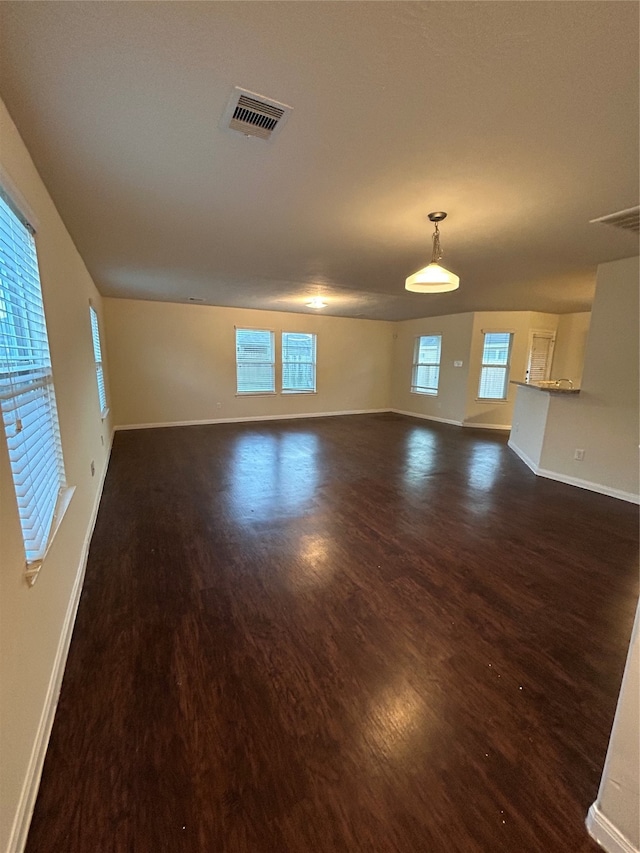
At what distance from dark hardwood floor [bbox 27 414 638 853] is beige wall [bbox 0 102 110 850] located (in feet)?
0.60

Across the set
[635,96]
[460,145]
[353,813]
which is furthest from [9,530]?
[635,96]

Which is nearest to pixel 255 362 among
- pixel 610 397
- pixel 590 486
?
pixel 610 397

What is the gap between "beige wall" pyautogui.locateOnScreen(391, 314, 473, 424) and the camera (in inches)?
288

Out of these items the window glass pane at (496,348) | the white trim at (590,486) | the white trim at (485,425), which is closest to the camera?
the white trim at (590,486)

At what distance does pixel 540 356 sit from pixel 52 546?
28.3 ft

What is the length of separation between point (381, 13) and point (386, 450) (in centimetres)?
485

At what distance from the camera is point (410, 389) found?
8.71 m

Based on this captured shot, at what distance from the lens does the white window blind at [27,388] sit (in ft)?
4.08

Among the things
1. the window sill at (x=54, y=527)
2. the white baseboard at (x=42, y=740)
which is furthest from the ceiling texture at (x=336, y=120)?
the white baseboard at (x=42, y=740)

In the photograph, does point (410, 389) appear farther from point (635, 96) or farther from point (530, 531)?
point (635, 96)

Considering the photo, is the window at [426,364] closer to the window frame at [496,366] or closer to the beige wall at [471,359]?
the beige wall at [471,359]

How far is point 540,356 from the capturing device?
738cm

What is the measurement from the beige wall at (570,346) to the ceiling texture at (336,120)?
15.4ft

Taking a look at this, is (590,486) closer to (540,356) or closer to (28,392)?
(540,356)
